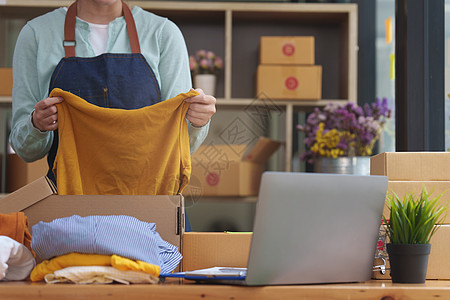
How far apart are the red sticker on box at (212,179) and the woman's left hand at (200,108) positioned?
1695 millimetres

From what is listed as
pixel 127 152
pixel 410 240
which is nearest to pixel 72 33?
pixel 127 152

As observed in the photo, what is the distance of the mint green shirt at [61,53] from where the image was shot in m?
1.54

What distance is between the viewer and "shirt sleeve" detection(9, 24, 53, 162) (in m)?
1.45

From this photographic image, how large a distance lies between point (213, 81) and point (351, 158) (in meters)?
0.95

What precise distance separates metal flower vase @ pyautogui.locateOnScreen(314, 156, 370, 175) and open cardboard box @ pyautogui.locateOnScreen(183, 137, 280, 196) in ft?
1.27

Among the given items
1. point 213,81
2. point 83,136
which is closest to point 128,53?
point 83,136

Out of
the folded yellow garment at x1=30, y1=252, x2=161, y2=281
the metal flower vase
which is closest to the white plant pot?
the metal flower vase

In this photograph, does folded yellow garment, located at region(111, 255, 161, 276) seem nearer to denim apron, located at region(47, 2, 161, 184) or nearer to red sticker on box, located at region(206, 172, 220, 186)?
denim apron, located at region(47, 2, 161, 184)

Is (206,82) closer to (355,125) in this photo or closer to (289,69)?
(289,69)

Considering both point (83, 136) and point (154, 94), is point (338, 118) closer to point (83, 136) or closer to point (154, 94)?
point (154, 94)

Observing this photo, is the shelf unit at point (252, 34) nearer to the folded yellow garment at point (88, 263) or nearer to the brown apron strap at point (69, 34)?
the brown apron strap at point (69, 34)

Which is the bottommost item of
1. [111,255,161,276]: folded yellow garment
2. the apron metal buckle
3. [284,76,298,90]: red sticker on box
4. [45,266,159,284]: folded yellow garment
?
[45,266,159,284]: folded yellow garment

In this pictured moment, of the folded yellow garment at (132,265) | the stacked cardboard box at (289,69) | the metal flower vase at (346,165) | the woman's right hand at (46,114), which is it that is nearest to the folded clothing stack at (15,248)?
the folded yellow garment at (132,265)

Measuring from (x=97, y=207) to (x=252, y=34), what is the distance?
2571 mm
